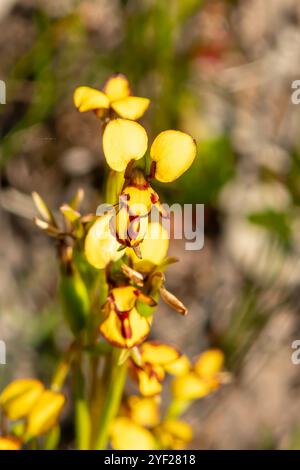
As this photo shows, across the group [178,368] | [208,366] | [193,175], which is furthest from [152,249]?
[193,175]

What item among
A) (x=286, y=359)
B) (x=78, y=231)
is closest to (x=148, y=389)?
(x=78, y=231)

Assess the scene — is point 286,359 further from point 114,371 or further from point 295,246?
point 114,371

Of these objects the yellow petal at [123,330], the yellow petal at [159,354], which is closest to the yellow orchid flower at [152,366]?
the yellow petal at [159,354]

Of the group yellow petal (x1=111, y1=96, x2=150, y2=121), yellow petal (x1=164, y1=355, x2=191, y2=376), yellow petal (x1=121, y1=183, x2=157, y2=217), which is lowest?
yellow petal (x1=164, y1=355, x2=191, y2=376)

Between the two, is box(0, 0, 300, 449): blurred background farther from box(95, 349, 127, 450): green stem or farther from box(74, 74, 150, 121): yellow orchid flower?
box(74, 74, 150, 121): yellow orchid flower

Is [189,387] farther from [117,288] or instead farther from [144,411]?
[117,288]

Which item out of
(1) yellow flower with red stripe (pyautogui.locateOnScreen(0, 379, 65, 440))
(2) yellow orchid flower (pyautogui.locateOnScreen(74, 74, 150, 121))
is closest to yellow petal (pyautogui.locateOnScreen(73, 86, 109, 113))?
(2) yellow orchid flower (pyautogui.locateOnScreen(74, 74, 150, 121))

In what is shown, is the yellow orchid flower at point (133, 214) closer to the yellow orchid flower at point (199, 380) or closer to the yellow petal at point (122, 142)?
the yellow petal at point (122, 142)
